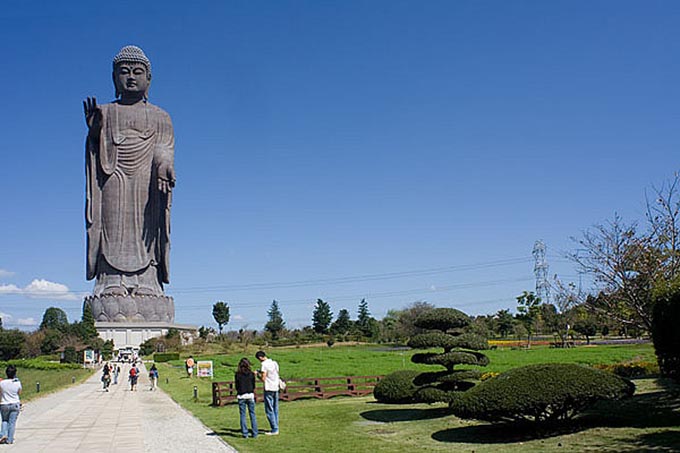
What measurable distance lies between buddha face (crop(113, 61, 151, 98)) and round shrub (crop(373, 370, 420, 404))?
5717cm

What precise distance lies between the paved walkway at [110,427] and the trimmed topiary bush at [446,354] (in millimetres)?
5368

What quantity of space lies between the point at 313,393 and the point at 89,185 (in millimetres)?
51857

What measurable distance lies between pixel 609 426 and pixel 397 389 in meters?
7.13

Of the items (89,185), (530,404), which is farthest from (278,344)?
(530,404)

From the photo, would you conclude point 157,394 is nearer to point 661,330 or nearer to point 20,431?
point 20,431

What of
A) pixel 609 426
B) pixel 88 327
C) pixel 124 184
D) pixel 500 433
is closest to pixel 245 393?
pixel 500 433

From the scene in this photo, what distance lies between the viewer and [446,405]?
17.9 meters

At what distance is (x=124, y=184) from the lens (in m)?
67.4

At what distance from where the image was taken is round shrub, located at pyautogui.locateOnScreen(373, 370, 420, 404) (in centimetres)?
1884

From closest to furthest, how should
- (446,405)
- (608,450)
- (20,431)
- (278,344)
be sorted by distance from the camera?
(608,450)
(20,431)
(446,405)
(278,344)

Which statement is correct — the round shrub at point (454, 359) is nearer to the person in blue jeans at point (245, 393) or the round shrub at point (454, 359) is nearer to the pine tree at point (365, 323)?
the person in blue jeans at point (245, 393)

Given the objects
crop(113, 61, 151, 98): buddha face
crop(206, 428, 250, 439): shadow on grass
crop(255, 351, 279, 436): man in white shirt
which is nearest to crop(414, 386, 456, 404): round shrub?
crop(255, 351, 279, 436): man in white shirt

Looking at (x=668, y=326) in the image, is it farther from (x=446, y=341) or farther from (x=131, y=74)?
(x=131, y=74)

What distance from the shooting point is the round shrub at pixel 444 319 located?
16.5 metres
